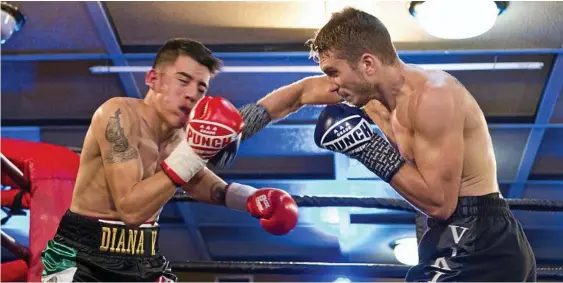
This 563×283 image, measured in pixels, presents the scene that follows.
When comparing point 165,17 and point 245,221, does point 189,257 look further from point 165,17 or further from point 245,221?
point 165,17

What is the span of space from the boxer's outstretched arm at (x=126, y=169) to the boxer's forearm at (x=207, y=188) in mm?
366

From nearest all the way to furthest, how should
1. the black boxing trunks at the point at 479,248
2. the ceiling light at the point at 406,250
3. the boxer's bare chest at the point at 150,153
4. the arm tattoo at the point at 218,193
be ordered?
the black boxing trunks at the point at 479,248
the boxer's bare chest at the point at 150,153
the arm tattoo at the point at 218,193
the ceiling light at the point at 406,250

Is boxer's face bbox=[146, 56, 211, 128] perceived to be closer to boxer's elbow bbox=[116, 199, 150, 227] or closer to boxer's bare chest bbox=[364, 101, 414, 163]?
boxer's elbow bbox=[116, 199, 150, 227]

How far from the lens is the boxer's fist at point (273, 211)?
83.5 inches

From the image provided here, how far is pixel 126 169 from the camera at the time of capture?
183cm

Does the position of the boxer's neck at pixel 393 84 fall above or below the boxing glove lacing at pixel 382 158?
above

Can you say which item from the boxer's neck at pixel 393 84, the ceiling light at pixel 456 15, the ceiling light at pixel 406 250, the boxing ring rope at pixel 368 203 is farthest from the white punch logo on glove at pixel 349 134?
the ceiling light at pixel 406 250

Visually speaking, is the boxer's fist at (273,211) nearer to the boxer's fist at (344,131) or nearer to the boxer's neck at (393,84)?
the boxer's fist at (344,131)

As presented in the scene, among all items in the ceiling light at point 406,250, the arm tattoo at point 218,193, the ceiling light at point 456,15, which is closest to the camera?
the arm tattoo at point 218,193

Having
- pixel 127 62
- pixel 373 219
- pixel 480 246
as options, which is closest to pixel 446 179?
pixel 480 246

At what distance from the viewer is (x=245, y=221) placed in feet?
18.1

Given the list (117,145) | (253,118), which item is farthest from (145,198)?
(253,118)

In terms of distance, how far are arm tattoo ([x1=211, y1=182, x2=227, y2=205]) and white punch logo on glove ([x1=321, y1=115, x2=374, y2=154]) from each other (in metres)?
0.55

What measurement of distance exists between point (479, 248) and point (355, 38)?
625mm
